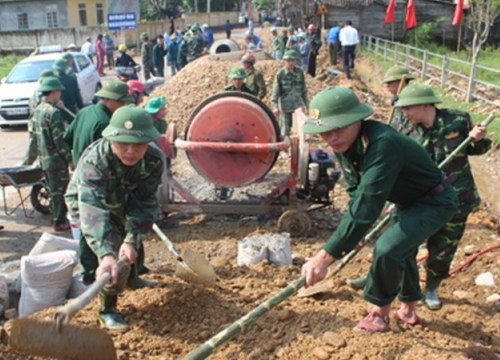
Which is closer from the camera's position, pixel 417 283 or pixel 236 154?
pixel 417 283

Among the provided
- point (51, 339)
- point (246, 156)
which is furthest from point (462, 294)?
point (51, 339)

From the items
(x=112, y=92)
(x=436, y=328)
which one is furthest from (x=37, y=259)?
(x=436, y=328)

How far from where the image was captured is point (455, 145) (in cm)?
492

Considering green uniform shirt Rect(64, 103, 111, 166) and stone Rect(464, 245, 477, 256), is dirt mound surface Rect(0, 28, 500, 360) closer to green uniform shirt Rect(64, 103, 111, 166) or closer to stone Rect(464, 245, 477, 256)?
stone Rect(464, 245, 477, 256)

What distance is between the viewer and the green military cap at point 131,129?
3975mm

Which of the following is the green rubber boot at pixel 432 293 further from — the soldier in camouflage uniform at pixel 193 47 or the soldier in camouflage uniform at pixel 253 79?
the soldier in camouflage uniform at pixel 193 47

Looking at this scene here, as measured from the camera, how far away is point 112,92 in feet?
19.5

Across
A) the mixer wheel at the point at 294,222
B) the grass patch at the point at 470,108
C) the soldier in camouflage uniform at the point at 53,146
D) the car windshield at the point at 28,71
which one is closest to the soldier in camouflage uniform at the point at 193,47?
the car windshield at the point at 28,71

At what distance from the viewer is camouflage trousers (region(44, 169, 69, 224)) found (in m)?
7.40

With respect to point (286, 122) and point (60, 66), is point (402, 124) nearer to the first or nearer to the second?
point (286, 122)

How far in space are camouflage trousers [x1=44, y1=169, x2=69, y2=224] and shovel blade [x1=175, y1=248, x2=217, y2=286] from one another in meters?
3.01

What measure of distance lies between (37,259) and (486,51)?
25907 mm

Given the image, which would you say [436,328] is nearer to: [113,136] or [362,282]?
[362,282]

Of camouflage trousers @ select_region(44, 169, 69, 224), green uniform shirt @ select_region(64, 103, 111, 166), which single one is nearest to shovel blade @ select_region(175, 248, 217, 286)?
green uniform shirt @ select_region(64, 103, 111, 166)
